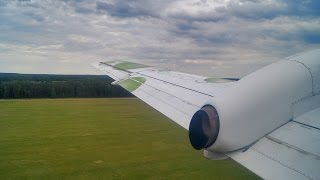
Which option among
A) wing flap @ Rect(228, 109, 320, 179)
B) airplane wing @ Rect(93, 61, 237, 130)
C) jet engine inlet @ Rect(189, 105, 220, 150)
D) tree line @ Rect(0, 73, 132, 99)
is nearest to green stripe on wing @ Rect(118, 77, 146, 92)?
airplane wing @ Rect(93, 61, 237, 130)

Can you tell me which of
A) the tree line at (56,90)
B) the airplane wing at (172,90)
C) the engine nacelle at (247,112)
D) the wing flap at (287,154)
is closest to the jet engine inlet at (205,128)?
the engine nacelle at (247,112)

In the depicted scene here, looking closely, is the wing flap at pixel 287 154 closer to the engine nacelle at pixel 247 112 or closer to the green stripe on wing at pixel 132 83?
the engine nacelle at pixel 247 112

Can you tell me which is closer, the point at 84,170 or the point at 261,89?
the point at 261,89

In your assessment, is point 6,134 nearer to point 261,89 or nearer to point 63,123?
point 63,123

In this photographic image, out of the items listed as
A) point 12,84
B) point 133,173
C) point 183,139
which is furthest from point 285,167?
point 12,84

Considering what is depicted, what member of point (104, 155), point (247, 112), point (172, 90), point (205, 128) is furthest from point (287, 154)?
point (104, 155)

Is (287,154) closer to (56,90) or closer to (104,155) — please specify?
(104,155)

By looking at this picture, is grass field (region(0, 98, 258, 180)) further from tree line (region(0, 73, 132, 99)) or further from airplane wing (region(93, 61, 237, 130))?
tree line (region(0, 73, 132, 99))

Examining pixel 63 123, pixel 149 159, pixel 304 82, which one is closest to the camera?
pixel 304 82
